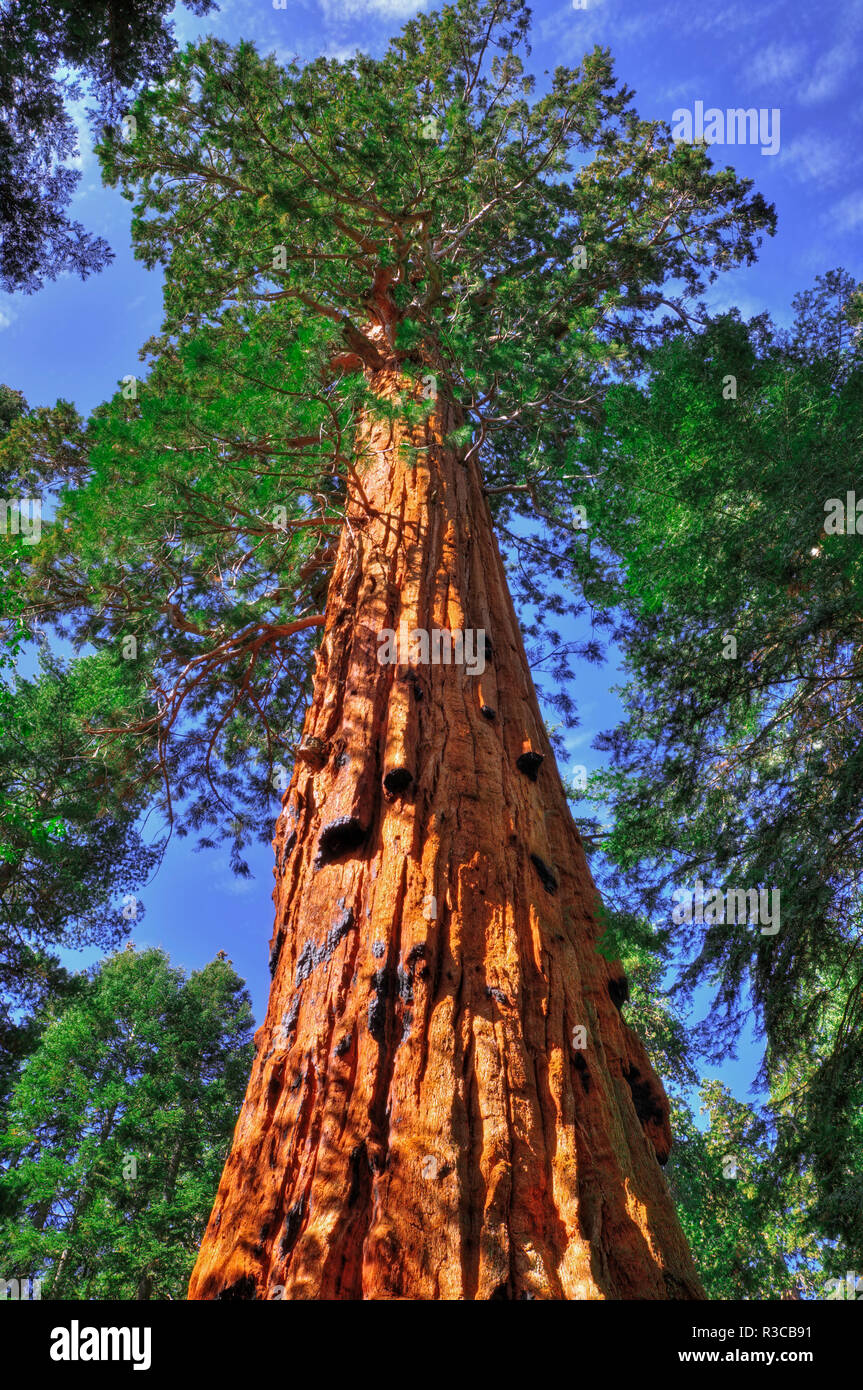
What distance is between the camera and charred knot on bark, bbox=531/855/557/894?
2.94 meters

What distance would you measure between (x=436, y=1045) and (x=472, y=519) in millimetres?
3404

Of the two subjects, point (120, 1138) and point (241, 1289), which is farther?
point (120, 1138)

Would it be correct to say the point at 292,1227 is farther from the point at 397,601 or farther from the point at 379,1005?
the point at 397,601

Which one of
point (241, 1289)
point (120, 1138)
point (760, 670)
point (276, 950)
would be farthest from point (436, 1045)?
point (120, 1138)

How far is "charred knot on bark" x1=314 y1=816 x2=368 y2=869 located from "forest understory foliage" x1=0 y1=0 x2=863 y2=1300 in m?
0.11

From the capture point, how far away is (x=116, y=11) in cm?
425

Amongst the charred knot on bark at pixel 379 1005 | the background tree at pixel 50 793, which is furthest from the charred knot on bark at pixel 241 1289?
the background tree at pixel 50 793

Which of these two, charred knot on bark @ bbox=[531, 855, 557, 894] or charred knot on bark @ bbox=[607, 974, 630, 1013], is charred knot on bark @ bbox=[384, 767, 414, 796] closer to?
charred knot on bark @ bbox=[531, 855, 557, 894]

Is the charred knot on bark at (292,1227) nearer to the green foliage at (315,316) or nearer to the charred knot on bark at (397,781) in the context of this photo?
the charred knot on bark at (397,781)

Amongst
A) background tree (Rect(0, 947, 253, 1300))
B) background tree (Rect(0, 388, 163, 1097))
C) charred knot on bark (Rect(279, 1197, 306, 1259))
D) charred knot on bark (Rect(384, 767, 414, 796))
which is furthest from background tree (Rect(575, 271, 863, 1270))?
background tree (Rect(0, 947, 253, 1300))

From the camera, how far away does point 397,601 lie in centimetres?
395
